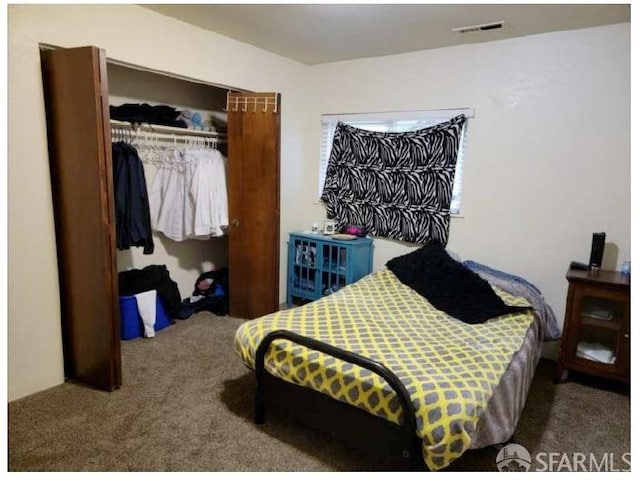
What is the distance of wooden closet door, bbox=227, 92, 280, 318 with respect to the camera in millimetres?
3443

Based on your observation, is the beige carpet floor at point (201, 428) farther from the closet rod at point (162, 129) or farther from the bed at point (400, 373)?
the closet rod at point (162, 129)

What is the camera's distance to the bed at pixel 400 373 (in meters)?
1.70

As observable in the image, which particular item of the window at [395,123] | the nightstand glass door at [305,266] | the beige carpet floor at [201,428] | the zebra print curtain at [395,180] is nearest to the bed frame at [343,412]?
the beige carpet floor at [201,428]

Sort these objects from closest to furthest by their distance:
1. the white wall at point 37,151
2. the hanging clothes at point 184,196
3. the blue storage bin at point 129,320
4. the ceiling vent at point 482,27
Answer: the white wall at point 37,151 < the ceiling vent at point 482,27 < the blue storage bin at point 129,320 < the hanging clothes at point 184,196

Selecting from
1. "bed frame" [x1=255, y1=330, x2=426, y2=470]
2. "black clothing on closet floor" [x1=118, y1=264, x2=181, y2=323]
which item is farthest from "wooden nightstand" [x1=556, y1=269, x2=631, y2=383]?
"black clothing on closet floor" [x1=118, y1=264, x2=181, y2=323]

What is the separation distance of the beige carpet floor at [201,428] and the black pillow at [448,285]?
605 mm

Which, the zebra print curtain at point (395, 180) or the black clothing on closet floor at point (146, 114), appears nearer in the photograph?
the black clothing on closet floor at point (146, 114)

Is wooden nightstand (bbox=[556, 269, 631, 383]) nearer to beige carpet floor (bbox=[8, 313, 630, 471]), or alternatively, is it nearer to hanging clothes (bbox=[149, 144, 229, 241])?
beige carpet floor (bbox=[8, 313, 630, 471])

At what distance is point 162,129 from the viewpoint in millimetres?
3467

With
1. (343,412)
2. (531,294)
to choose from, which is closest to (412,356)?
(343,412)

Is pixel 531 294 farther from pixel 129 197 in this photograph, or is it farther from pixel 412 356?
pixel 129 197

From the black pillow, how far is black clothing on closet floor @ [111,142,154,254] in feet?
6.26

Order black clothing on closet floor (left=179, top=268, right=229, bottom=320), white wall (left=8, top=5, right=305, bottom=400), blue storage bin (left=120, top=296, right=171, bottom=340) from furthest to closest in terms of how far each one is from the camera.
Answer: black clothing on closet floor (left=179, top=268, right=229, bottom=320)
blue storage bin (left=120, top=296, right=171, bottom=340)
white wall (left=8, top=5, right=305, bottom=400)
